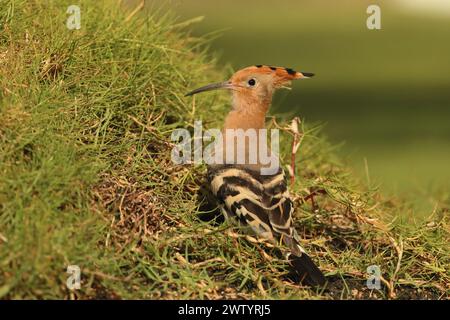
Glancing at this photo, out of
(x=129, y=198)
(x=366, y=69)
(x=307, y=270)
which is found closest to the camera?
(x=307, y=270)

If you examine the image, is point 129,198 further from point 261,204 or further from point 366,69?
point 366,69

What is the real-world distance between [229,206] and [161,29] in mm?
1448

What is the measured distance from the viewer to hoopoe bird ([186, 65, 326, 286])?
3.79m

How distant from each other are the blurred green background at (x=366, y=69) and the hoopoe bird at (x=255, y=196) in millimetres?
1143

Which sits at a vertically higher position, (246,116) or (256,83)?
(256,83)

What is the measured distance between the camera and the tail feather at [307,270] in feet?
12.1

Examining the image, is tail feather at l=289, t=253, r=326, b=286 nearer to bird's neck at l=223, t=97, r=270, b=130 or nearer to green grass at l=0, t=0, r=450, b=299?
green grass at l=0, t=0, r=450, b=299

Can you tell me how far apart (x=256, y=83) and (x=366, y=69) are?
8.92 meters

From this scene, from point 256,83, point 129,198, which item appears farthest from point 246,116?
point 129,198

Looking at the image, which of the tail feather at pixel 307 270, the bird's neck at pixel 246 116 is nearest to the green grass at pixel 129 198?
the tail feather at pixel 307 270

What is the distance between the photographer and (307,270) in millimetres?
3699

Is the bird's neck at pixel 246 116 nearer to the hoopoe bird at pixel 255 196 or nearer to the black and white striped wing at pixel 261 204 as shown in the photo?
the hoopoe bird at pixel 255 196
